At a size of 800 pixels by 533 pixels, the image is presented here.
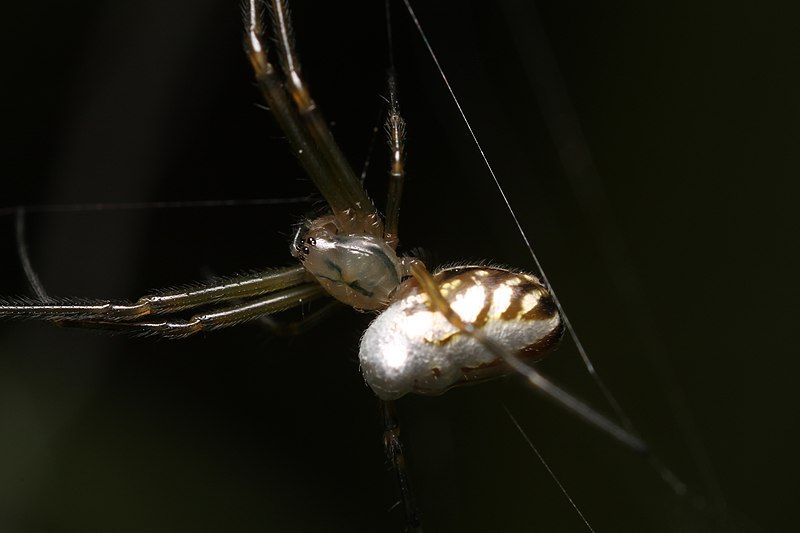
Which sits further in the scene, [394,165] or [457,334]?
[394,165]

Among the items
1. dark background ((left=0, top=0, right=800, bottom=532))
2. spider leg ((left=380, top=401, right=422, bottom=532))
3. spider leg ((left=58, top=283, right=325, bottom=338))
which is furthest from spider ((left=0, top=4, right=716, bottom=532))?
dark background ((left=0, top=0, right=800, bottom=532))

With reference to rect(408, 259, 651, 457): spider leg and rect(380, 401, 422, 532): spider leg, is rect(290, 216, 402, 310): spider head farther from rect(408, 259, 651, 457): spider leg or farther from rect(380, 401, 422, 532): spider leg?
rect(380, 401, 422, 532): spider leg

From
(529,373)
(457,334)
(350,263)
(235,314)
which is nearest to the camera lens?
(529,373)

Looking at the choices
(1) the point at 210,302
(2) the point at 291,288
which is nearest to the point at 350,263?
(2) the point at 291,288

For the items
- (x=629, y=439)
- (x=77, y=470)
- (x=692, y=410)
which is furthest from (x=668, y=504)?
(x=77, y=470)

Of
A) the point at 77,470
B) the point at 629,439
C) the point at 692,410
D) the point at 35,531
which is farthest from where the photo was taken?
the point at 692,410

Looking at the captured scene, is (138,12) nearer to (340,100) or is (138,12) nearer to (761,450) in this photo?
(340,100)

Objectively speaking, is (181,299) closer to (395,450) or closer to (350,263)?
(350,263)
